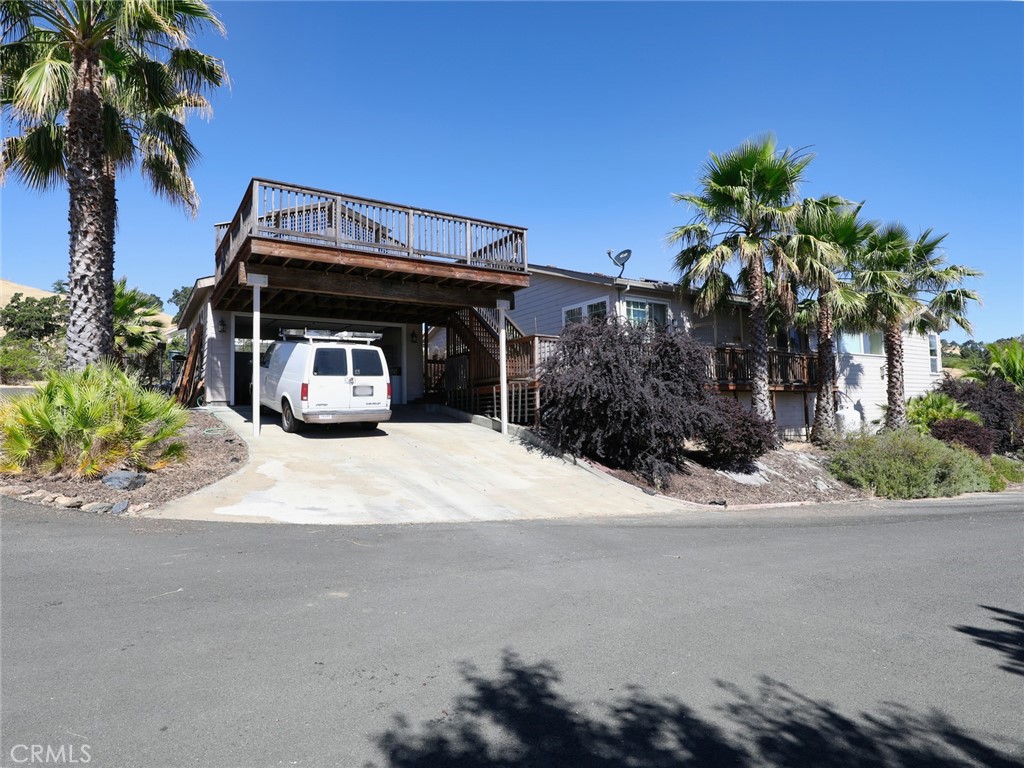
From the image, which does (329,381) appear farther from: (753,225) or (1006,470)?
(1006,470)

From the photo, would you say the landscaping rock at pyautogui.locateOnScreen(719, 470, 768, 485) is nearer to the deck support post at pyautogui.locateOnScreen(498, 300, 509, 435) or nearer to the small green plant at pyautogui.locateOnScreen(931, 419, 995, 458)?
the deck support post at pyautogui.locateOnScreen(498, 300, 509, 435)

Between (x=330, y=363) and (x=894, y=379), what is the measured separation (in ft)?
57.5

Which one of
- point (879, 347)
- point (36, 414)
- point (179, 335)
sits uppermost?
point (179, 335)

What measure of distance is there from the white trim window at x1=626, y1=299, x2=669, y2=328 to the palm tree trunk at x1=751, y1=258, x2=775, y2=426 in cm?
283

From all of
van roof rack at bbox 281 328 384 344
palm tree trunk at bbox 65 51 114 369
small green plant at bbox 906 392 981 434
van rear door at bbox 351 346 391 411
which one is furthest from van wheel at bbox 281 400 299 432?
small green plant at bbox 906 392 981 434

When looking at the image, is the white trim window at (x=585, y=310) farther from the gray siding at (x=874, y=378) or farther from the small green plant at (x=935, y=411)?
the gray siding at (x=874, y=378)

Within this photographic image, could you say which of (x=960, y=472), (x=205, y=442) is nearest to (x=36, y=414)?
(x=205, y=442)

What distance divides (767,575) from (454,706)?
Answer: 4155 mm

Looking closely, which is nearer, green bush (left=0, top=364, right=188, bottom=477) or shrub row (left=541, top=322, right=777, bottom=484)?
green bush (left=0, top=364, right=188, bottom=477)

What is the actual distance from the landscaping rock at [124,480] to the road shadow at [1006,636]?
9.22m

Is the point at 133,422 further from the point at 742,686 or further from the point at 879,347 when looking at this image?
the point at 879,347

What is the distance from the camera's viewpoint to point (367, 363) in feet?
44.1

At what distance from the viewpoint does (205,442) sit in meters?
11.8

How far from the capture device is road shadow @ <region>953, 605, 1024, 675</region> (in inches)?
167
